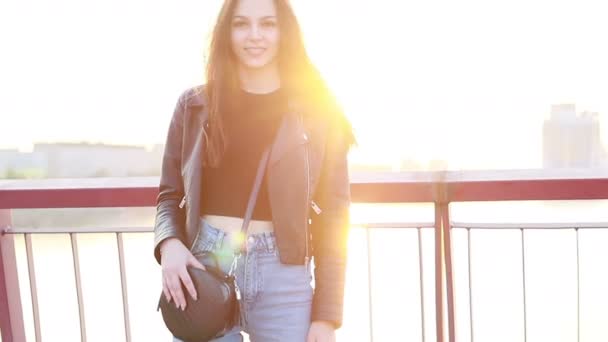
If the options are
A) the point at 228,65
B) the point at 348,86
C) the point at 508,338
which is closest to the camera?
the point at 228,65

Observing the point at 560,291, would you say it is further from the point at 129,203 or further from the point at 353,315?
the point at 129,203

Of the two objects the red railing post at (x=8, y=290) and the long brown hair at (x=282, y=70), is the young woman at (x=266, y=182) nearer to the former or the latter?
the long brown hair at (x=282, y=70)

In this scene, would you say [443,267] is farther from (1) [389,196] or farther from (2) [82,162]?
(2) [82,162]

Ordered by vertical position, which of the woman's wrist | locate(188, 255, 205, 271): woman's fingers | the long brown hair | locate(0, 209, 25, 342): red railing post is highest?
the long brown hair

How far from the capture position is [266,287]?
1.39 meters

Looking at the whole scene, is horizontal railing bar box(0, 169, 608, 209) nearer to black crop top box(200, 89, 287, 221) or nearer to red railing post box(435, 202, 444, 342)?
red railing post box(435, 202, 444, 342)

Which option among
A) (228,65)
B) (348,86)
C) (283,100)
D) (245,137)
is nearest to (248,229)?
(245,137)

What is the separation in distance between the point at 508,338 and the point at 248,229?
1.31m

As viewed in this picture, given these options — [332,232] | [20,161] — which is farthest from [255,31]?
[20,161]

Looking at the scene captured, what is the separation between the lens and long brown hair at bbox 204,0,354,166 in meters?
1.48

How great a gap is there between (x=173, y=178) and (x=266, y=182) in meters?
0.29

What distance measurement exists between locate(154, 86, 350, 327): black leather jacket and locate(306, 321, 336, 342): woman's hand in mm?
18

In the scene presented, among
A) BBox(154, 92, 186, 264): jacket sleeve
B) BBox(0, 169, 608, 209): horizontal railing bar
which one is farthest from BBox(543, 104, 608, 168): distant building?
BBox(154, 92, 186, 264): jacket sleeve

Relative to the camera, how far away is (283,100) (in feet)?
4.87
